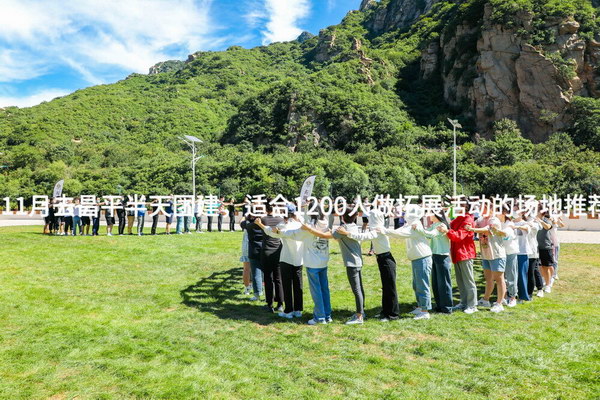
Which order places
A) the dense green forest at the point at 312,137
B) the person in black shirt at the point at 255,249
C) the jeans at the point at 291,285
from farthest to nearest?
the dense green forest at the point at 312,137
the person in black shirt at the point at 255,249
the jeans at the point at 291,285

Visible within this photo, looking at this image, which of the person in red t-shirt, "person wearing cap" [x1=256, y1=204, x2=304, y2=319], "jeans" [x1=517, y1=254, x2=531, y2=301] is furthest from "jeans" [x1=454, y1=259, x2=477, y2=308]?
"person wearing cap" [x1=256, y1=204, x2=304, y2=319]

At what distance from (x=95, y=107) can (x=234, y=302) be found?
367ft

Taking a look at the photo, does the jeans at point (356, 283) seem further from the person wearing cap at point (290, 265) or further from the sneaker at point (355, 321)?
the person wearing cap at point (290, 265)

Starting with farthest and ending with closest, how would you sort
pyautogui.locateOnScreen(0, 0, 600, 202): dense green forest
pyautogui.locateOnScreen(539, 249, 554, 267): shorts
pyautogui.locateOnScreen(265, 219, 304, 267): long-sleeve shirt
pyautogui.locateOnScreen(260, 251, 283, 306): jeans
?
pyautogui.locateOnScreen(0, 0, 600, 202): dense green forest
pyautogui.locateOnScreen(539, 249, 554, 267): shorts
pyautogui.locateOnScreen(260, 251, 283, 306): jeans
pyautogui.locateOnScreen(265, 219, 304, 267): long-sleeve shirt

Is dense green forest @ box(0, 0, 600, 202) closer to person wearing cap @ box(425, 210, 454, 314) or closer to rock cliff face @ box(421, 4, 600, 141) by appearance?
rock cliff face @ box(421, 4, 600, 141)

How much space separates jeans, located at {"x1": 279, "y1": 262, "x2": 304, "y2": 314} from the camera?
6977 mm

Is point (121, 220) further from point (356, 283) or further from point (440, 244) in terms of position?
point (440, 244)

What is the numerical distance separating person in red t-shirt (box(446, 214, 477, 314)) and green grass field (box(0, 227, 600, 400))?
0.37 m

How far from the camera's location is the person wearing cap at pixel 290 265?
6.86 meters

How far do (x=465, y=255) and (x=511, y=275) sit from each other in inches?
55.5

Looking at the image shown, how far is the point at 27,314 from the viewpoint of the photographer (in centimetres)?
692

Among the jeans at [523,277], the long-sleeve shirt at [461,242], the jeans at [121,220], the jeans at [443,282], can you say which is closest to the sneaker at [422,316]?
the jeans at [443,282]

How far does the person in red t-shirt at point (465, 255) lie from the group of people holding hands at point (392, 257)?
2 centimetres

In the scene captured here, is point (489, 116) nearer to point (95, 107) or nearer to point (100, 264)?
point (100, 264)
